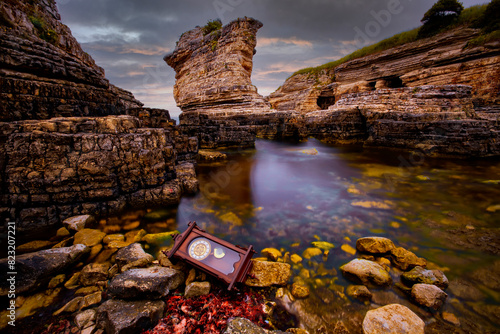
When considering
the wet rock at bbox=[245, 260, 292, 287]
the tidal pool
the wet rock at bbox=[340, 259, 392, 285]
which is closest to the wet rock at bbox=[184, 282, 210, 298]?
the wet rock at bbox=[245, 260, 292, 287]

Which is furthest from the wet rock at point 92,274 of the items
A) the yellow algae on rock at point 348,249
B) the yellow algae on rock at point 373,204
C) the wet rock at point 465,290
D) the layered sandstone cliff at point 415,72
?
the layered sandstone cliff at point 415,72

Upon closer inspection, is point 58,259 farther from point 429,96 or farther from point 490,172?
point 429,96

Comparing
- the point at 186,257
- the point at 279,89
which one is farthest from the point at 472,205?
the point at 279,89

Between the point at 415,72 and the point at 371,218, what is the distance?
992 inches

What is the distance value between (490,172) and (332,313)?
1221 centimetres

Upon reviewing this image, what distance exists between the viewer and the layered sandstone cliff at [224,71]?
80.3 feet

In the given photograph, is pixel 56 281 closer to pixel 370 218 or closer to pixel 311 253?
pixel 311 253

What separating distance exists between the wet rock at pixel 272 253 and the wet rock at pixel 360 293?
4.25ft

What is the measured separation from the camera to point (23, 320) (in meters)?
2.48

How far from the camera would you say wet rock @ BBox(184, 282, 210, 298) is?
2803 mm

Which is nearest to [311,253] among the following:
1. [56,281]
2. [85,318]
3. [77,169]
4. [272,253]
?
[272,253]

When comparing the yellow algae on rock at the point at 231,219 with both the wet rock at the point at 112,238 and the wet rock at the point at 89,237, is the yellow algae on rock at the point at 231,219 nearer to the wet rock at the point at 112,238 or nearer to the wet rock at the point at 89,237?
the wet rock at the point at 112,238

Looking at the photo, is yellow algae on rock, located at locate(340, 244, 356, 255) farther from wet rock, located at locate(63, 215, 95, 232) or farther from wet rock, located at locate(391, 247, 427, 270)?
wet rock, located at locate(63, 215, 95, 232)

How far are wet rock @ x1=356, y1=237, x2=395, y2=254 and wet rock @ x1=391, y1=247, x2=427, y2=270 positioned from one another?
0.44 ft
